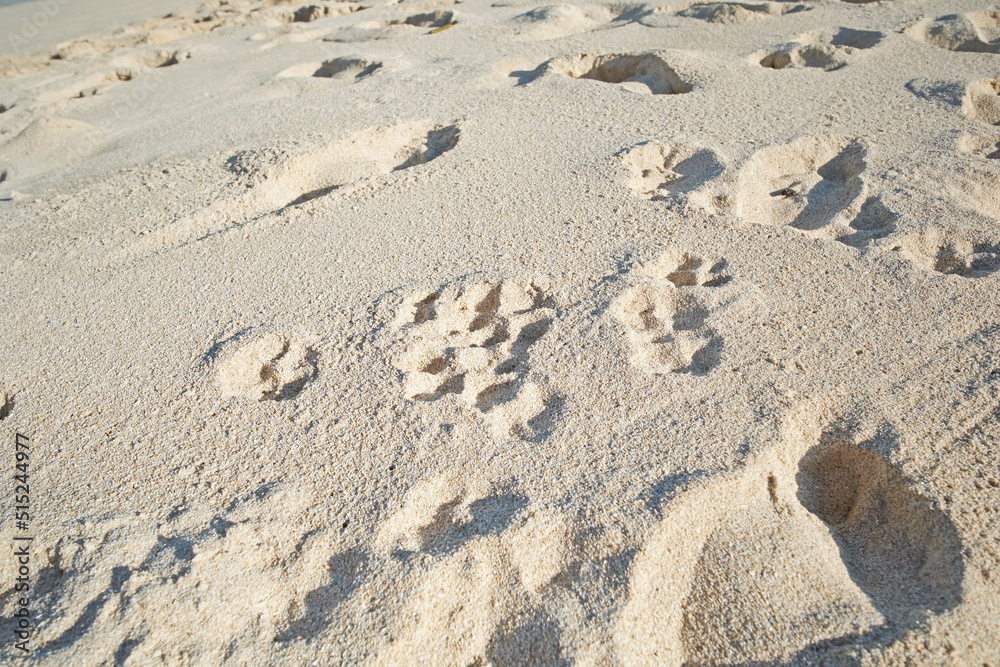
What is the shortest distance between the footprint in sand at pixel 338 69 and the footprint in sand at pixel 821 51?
227 centimetres

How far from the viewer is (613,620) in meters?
1.10

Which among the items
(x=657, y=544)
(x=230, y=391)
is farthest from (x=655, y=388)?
(x=230, y=391)

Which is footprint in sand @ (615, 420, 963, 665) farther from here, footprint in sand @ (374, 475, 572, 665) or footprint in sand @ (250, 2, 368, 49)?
footprint in sand @ (250, 2, 368, 49)

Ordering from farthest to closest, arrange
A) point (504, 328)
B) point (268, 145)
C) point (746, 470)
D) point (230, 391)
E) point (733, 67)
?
point (733, 67) → point (268, 145) → point (504, 328) → point (230, 391) → point (746, 470)

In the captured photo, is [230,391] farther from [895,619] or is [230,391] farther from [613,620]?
[895,619]

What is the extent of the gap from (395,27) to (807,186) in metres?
3.56

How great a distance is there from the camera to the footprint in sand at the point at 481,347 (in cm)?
151

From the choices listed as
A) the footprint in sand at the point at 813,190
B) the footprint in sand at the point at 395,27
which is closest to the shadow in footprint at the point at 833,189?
the footprint in sand at the point at 813,190

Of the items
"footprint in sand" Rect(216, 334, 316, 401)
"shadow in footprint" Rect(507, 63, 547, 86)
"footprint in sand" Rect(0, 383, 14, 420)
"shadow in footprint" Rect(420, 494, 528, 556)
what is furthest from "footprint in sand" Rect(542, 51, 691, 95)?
"footprint in sand" Rect(0, 383, 14, 420)

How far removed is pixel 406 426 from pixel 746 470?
0.76 metres

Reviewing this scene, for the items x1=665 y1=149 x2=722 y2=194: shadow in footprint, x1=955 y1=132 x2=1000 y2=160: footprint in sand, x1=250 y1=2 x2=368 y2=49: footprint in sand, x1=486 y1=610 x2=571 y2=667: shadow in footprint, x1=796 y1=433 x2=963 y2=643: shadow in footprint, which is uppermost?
x1=250 y1=2 x2=368 y2=49: footprint in sand

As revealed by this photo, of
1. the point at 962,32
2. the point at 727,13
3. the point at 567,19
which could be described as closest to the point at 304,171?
the point at 567,19

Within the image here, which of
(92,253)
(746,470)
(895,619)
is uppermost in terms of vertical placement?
(92,253)

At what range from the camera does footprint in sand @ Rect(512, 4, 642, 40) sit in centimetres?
416
